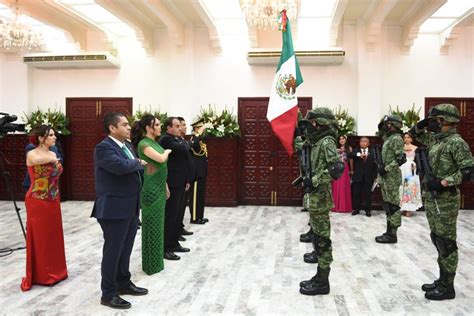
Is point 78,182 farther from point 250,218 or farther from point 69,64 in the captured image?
point 250,218

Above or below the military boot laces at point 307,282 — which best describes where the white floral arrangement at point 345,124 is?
above

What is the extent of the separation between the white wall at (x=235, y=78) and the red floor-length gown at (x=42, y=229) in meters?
4.60

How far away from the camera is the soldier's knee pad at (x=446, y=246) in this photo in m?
3.33

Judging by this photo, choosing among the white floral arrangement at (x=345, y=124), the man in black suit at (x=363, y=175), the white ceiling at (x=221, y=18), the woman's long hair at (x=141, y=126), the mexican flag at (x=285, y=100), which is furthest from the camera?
the white floral arrangement at (x=345, y=124)

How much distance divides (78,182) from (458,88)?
796 cm

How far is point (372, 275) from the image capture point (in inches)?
157

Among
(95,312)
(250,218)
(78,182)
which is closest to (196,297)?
(95,312)

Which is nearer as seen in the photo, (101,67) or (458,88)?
(458,88)

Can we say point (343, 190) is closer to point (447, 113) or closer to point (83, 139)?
point (447, 113)

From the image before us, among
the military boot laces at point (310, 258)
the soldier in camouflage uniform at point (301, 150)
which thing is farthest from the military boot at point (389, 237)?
the military boot laces at point (310, 258)

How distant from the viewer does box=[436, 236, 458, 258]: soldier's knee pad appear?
3334mm

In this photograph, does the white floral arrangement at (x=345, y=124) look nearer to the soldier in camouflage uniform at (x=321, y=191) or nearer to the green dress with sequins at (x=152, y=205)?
the soldier in camouflage uniform at (x=321, y=191)

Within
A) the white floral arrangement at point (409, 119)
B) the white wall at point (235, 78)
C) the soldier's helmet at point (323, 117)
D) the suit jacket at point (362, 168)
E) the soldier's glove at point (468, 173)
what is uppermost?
the white wall at point (235, 78)

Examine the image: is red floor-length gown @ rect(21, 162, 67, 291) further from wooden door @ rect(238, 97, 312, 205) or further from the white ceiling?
wooden door @ rect(238, 97, 312, 205)
